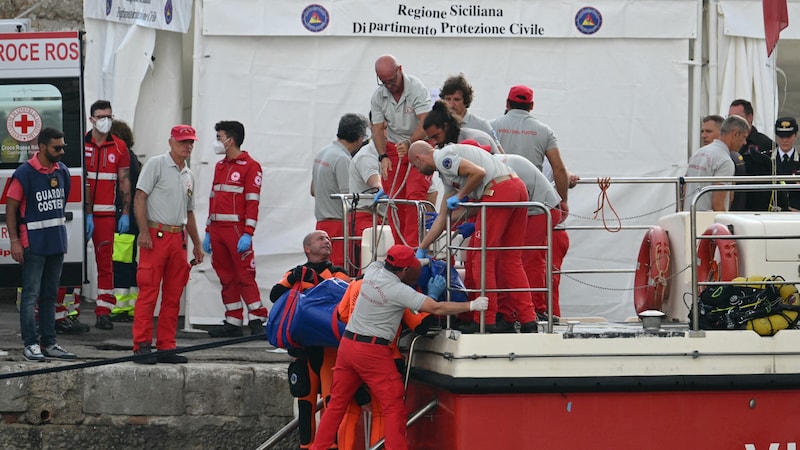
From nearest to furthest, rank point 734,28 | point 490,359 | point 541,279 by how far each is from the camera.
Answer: point 490,359 → point 541,279 → point 734,28

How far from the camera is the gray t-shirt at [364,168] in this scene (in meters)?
10.6

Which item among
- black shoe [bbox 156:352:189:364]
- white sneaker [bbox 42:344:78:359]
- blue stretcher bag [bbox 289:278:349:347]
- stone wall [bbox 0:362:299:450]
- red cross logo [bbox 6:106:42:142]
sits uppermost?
red cross logo [bbox 6:106:42:142]

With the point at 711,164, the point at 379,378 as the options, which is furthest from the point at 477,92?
the point at 379,378

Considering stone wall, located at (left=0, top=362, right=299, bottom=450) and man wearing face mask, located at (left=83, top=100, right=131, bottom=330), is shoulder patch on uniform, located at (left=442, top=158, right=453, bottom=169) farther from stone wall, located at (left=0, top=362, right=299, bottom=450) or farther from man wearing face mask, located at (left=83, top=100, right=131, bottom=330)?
man wearing face mask, located at (left=83, top=100, right=131, bottom=330)

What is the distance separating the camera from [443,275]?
8242 millimetres

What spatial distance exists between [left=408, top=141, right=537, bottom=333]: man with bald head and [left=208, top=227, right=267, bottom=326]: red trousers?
12.2ft

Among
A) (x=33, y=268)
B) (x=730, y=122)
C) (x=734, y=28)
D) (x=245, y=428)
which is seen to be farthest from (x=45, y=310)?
(x=734, y=28)

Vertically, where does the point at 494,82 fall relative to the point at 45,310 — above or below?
above

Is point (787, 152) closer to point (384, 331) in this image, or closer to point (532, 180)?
point (532, 180)

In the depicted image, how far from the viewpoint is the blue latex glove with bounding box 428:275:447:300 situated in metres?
8.12

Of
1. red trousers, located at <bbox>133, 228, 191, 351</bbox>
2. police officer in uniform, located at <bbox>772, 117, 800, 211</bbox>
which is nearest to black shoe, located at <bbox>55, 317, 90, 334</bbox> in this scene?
red trousers, located at <bbox>133, 228, 191, 351</bbox>

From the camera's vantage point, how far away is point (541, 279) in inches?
359

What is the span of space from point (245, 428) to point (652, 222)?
14.4 feet

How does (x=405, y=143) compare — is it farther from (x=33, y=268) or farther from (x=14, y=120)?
(x=14, y=120)
